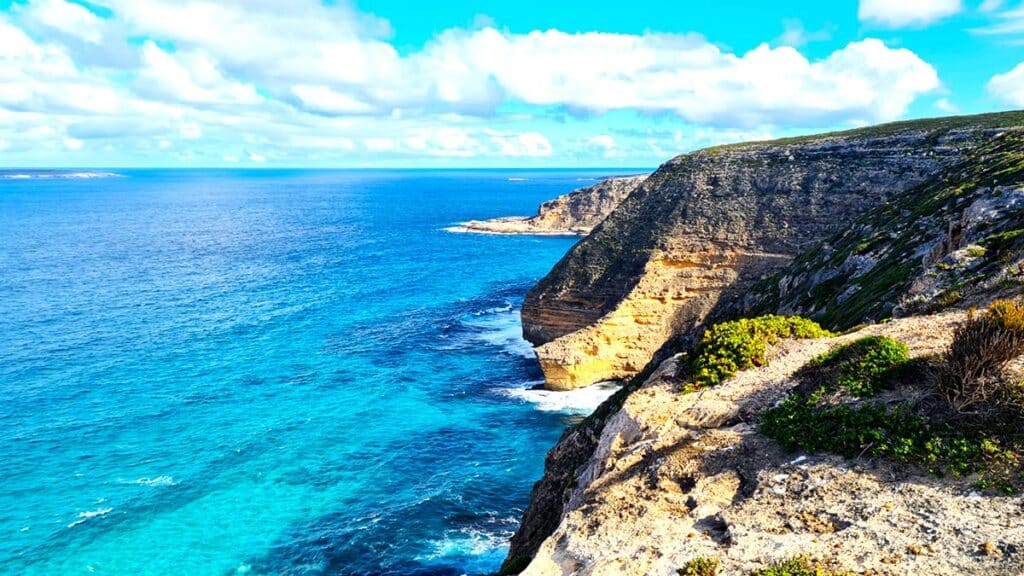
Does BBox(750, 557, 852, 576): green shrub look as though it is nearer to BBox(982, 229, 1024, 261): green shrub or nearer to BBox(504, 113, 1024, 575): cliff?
BBox(504, 113, 1024, 575): cliff

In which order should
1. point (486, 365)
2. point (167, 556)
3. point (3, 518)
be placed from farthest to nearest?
point (486, 365) → point (3, 518) → point (167, 556)

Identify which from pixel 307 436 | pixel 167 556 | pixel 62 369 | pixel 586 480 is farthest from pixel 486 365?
pixel 586 480

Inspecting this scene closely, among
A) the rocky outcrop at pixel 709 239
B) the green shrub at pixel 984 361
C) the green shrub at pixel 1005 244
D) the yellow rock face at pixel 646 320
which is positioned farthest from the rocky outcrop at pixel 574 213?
the green shrub at pixel 984 361

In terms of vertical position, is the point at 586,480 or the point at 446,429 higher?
the point at 586,480

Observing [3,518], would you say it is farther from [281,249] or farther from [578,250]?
[281,249]

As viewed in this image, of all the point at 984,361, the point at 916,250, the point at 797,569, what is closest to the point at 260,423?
the point at 797,569

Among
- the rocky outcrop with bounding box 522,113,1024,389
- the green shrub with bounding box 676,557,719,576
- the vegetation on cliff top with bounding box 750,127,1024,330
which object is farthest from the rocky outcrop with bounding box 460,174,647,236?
the green shrub with bounding box 676,557,719,576
